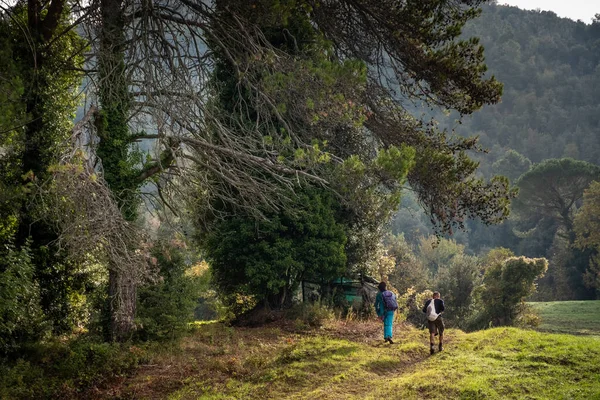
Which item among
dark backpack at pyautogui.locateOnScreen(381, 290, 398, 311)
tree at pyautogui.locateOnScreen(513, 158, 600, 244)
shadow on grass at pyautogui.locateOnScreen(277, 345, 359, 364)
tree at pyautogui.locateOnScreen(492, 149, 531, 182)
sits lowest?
shadow on grass at pyautogui.locateOnScreen(277, 345, 359, 364)

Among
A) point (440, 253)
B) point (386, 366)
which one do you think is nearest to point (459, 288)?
point (386, 366)

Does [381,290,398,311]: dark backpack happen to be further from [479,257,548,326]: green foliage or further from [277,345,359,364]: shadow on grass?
[479,257,548,326]: green foliage

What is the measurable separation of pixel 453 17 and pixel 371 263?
26.6ft

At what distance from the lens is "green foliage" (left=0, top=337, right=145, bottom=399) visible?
7969 mm

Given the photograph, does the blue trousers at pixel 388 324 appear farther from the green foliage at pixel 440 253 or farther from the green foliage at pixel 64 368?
the green foliage at pixel 440 253

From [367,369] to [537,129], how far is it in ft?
295

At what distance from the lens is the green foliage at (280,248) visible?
43.4ft

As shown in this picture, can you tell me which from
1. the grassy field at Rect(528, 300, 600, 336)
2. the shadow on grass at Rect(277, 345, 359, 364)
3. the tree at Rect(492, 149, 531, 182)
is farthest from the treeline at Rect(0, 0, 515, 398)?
the tree at Rect(492, 149, 531, 182)

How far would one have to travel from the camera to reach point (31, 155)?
1090 centimetres

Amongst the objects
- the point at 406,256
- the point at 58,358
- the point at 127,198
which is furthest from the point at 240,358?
the point at 406,256

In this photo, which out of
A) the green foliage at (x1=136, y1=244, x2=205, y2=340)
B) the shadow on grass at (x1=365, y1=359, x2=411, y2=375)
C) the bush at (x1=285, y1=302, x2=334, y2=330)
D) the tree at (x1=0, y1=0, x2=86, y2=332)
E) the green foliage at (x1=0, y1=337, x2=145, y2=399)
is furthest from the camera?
the bush at (x1=285, y1=302, x2=334, y2=330)

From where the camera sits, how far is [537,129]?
87.1 meters

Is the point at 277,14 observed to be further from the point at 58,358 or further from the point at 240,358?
the point at 58,358

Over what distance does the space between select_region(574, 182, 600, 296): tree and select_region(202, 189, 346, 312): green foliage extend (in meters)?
33.9
